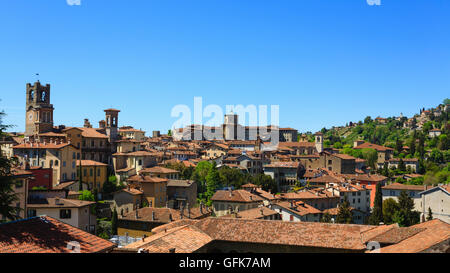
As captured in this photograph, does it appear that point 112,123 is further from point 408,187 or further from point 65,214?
point 408,187

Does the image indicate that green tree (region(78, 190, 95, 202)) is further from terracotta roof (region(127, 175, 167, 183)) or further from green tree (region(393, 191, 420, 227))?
green tree (region(393, 191, 420, 227))

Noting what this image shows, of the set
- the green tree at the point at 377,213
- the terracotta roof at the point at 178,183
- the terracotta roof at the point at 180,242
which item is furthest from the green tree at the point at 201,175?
the terracotta roof at the point at 180,242

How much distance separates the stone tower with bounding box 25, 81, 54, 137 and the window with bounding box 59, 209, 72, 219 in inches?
1286

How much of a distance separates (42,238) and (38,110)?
50.0 meters

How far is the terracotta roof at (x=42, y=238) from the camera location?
14156 millimetres

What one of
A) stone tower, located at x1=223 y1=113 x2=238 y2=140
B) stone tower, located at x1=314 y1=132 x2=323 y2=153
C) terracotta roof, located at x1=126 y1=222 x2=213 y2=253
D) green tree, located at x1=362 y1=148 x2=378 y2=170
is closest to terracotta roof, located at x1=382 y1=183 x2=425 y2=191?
stone tower, located at x1=314 y1=132 x2=323 y2=153

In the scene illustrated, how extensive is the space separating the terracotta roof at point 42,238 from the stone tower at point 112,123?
177 feet

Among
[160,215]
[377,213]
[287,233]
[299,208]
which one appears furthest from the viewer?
[377,213]

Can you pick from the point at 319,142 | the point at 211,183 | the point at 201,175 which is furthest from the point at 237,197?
the point at 319,142

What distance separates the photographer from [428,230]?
65.1 ft

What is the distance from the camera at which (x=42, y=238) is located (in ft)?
49.1
